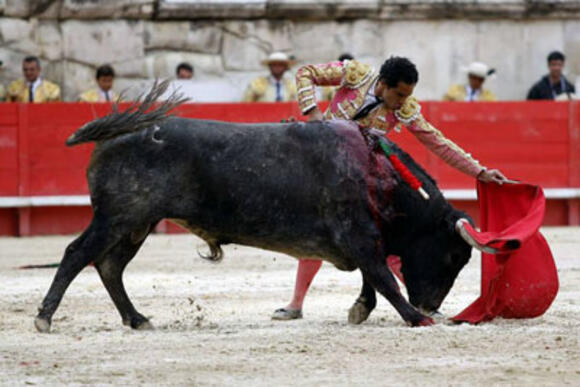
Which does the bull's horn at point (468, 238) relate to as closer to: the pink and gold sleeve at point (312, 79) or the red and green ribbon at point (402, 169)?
the red and green ribbon at point (402, 169)

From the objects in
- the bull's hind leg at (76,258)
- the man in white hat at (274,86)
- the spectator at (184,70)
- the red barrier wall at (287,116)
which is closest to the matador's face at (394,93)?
the bull's hind leg at (76,258)

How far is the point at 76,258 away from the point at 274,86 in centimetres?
619

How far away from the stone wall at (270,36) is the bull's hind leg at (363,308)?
6740 millimetres

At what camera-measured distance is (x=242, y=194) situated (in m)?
5.37

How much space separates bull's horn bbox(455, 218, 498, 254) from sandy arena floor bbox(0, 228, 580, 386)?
11.5 inches

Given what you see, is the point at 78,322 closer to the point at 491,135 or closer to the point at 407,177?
the point at 407,177

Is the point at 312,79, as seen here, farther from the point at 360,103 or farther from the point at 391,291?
the point at 391,291

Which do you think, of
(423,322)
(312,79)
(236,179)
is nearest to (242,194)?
(236,179)

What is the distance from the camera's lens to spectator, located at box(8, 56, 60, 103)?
1108 centimetres

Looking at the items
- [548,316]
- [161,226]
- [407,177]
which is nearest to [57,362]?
[407,177]

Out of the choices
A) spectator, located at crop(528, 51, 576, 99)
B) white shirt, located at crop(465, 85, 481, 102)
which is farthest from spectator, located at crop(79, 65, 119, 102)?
spectator, located at crop(528, 51, 576, 99)

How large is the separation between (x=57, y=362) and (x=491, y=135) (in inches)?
281

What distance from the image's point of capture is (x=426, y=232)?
Answer: 5.59 meters

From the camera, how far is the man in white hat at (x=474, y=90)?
451 inches
